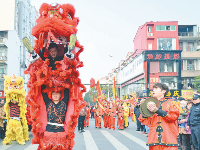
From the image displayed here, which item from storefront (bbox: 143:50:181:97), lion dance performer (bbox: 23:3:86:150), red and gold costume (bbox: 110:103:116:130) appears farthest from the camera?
storefront (bbox: 143:50:181:97)

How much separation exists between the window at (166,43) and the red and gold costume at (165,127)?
3514 cm

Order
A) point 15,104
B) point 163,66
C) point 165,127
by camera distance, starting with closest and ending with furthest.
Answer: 1. point 165,127
2. point 15,104
3. point 163,66

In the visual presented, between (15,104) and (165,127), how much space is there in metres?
6.96

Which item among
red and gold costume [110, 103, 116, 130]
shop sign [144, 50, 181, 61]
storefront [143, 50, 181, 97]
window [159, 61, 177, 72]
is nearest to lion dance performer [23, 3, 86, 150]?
red and gold costume [110, 103, 116, 130]

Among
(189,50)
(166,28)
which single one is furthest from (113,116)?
(189,50)

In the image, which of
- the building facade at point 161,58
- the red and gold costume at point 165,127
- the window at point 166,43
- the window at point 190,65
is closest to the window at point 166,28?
the building facade at point 161,58

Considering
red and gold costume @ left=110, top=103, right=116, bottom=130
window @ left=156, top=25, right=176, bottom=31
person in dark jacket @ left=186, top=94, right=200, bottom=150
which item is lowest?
red and gold costume @ left=110, top=103, right=116, bottom=130

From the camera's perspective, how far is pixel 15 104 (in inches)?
395

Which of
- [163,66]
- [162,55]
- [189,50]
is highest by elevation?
[189,50]

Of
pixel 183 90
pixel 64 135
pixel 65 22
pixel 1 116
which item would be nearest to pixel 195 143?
pixel 64 135

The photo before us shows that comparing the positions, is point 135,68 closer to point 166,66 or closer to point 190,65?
point 166,66

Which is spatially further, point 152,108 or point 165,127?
point 165,127

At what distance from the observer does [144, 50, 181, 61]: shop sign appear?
36.2 m

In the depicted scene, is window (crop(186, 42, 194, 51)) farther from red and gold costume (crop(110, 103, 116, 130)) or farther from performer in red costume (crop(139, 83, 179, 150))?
performer in red costume (crop(139, 83, 179, 150))
